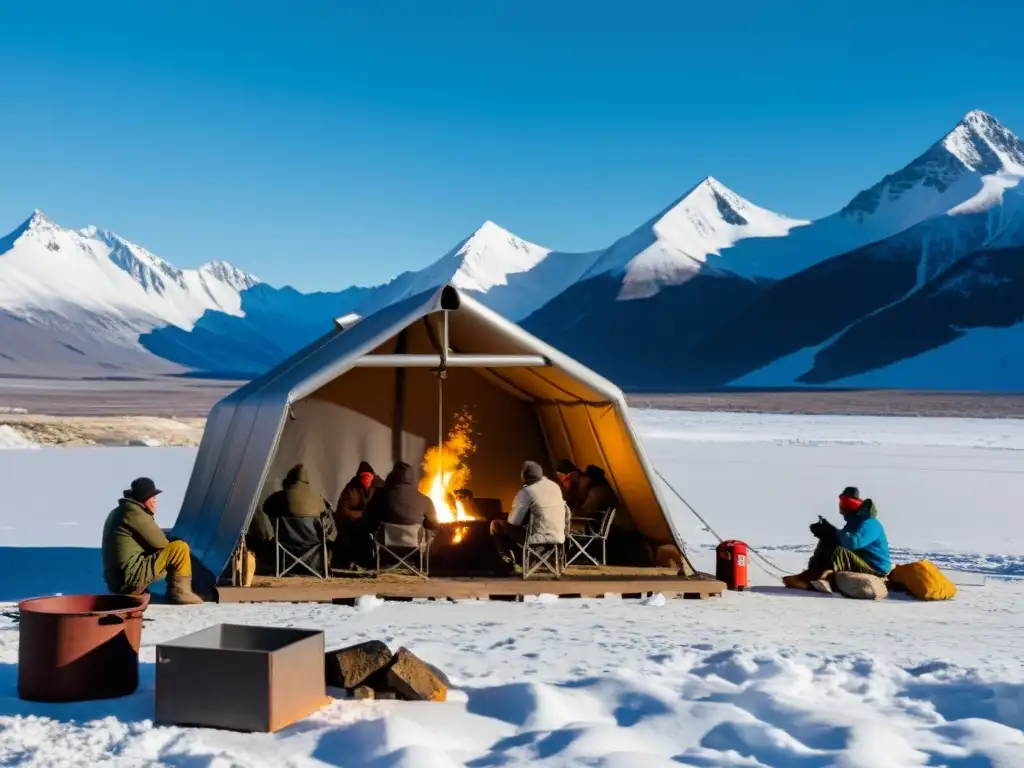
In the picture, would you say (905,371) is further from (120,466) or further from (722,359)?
(120,466)

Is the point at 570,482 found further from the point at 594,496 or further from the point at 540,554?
the point at 540,554

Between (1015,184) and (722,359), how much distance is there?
6894 cm

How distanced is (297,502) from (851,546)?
444 cm

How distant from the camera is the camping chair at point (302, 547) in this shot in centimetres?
941

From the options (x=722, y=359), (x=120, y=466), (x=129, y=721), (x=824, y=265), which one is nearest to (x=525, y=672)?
(x=129, y=721)

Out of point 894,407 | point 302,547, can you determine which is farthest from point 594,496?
point 894,407

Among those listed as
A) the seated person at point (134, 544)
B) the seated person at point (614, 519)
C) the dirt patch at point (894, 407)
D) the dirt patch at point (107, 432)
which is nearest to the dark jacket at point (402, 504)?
the seated person at point (614, 519)

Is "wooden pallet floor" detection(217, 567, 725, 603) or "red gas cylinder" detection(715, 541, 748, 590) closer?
"wooden pallet floor" detection(217, 567, 725, 603)

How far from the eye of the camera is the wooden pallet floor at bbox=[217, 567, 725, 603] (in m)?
8.89

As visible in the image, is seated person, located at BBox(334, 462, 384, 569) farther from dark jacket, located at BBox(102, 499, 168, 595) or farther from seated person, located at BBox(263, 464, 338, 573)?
dark jacket, located at BBox(102, 499, 168, 595)

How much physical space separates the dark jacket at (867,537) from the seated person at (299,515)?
4121mm

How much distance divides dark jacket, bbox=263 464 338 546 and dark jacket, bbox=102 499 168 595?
1.54 m

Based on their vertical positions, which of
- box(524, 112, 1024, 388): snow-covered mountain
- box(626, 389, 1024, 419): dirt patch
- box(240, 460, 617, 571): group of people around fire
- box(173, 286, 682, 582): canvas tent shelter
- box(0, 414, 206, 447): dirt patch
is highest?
box(524, 112, 1024, 388): snow-covered mountain

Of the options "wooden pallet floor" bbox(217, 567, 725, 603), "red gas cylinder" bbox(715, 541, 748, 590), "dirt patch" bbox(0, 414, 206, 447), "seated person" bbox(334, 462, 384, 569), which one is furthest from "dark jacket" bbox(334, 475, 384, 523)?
"dirt patch" bbox(0, 414, 206, 447)
